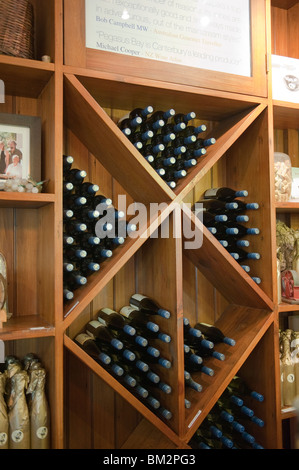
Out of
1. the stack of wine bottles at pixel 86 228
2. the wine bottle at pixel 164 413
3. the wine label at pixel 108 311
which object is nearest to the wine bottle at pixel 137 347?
the wine label at pixel 108 311

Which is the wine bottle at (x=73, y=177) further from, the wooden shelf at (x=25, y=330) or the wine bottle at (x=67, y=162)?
the wooden shelf at (x=25, y=330)

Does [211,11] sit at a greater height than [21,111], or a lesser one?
greater

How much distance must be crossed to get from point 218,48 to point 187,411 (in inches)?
56.2

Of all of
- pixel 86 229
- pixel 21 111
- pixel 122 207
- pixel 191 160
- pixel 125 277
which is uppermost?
pixel 21 111

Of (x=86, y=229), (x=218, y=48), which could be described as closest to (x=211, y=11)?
(x=218, y=48)

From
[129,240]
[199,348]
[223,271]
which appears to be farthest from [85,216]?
[199,348]

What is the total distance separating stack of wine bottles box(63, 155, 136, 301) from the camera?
4.69 ft

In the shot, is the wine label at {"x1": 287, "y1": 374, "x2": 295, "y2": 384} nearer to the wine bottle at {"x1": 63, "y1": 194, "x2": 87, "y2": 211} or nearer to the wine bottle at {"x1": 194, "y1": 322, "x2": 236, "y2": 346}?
the wine bottle at {"x1": 194, "y1": 322, "x2": 236, "y2": 346}

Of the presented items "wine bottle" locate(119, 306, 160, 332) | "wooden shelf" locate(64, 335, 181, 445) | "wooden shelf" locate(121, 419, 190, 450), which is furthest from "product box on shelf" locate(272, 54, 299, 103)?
"wooden shelf" locate(121, 419, 190, 450)

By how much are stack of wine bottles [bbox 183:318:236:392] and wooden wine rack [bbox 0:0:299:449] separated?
0.16ft

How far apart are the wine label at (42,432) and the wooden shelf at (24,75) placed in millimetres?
1180

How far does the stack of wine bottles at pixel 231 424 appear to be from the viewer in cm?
169

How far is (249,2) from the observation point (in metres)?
1.66

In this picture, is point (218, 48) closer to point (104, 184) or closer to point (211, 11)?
point (211, 11)
